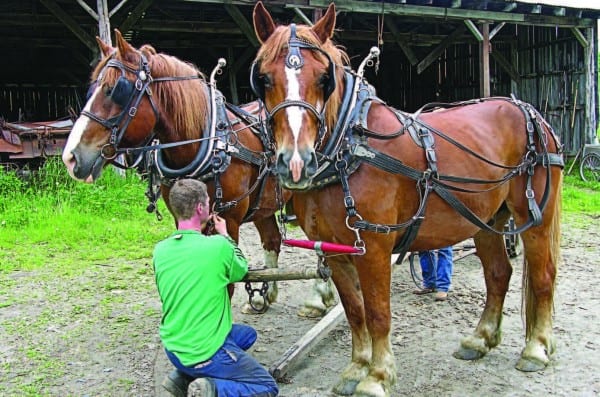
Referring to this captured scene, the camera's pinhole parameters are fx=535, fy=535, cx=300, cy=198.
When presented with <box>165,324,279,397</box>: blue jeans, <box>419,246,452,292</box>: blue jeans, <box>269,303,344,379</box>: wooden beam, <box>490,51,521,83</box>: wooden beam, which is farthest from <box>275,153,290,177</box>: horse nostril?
<box>490,51,521,83</box>: wooden beam

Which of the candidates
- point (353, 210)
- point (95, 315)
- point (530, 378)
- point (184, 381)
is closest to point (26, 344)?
point (95, 315)

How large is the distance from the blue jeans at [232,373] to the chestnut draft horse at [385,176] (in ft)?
2.00

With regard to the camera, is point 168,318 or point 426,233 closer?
point 168,318

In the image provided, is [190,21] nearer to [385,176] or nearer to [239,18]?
[239,18]

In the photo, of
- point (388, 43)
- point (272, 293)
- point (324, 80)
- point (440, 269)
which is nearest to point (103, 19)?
point (272, 293)

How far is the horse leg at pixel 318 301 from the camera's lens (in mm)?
4633

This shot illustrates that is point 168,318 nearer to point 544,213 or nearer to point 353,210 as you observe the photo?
point 353,210

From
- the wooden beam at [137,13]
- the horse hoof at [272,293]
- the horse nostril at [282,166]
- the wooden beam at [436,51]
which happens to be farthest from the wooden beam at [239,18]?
the horse nostril at [282,166]

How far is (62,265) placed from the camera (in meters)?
6.25

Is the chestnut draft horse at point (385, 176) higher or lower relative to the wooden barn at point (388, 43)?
lower

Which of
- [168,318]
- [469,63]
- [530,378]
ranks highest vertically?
[469,63]

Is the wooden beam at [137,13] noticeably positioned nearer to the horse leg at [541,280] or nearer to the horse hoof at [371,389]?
the horse leg at [541,280]

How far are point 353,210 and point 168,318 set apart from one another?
3.42 feet

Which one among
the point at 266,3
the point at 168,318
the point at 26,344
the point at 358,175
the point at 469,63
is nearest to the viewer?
the point at 168,318
